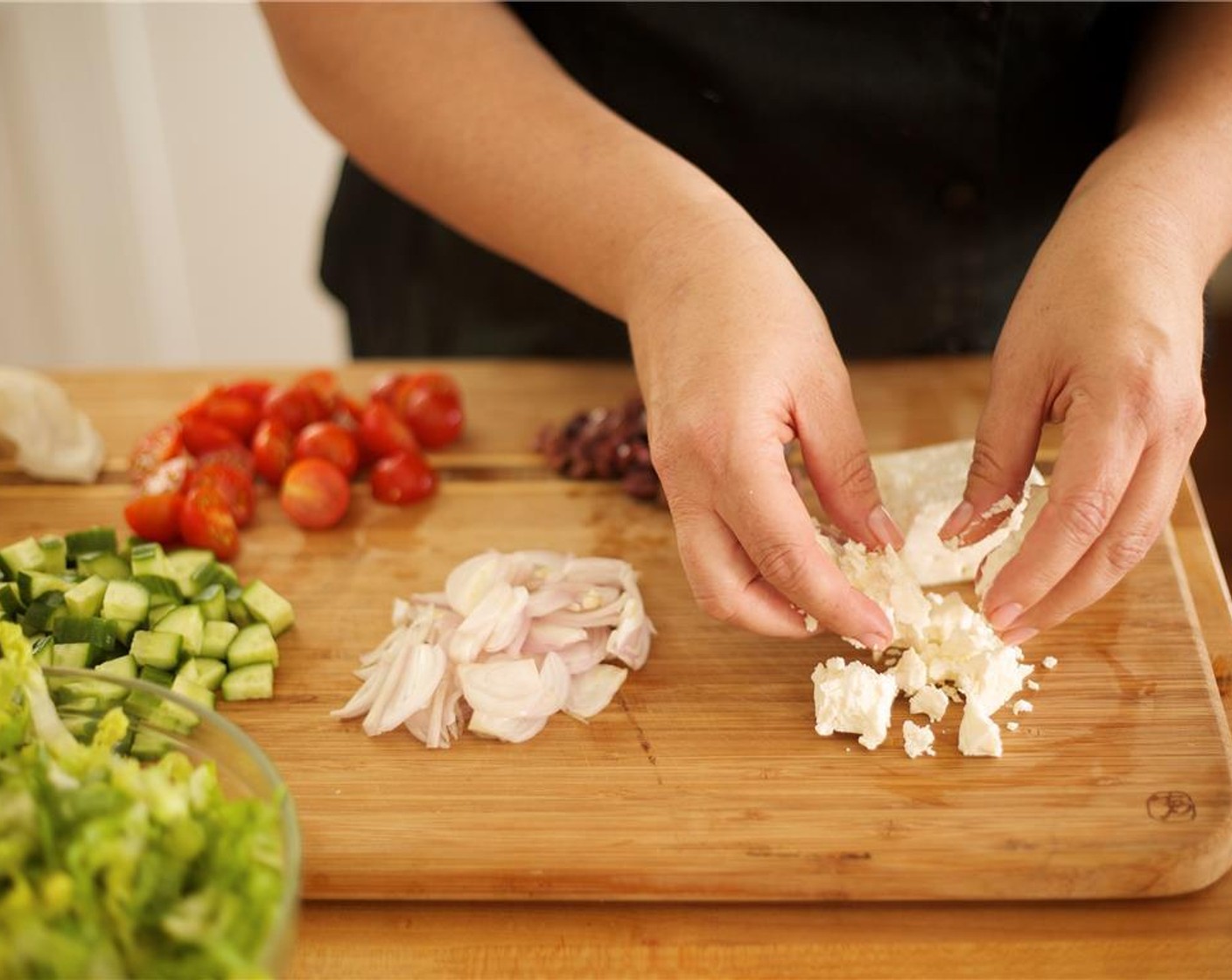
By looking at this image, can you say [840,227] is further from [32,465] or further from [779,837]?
[32,465]

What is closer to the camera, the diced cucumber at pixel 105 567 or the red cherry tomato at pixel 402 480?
the diced cucumber at pixel 105 567

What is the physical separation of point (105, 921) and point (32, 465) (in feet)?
4.75

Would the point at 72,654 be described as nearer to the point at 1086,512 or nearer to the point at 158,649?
the point at 158,649

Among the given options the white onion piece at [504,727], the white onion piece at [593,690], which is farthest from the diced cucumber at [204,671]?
the white onion piece at [593,690]

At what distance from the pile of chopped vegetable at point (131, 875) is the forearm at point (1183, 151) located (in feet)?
4.48

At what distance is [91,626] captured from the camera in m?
1.87

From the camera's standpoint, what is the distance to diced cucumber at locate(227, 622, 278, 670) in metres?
1.88

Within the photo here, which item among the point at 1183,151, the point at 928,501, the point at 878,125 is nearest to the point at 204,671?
the point at 928,501

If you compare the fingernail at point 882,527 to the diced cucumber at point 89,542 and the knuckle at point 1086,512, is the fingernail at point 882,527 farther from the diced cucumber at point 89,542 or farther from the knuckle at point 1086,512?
the diced cucumber at point 89,542

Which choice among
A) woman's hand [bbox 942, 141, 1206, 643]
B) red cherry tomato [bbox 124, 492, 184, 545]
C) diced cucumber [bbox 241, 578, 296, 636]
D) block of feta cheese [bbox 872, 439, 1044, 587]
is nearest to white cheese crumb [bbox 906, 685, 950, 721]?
woman's hand [bbox 942, 141, 1206, 643]

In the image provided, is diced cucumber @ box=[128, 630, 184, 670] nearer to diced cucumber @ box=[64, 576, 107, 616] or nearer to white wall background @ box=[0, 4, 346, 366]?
diced cucumber @ box=[64, 576, 107, 616]

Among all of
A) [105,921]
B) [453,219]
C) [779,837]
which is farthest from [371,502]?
[105,921]

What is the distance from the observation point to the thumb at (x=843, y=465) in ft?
5.67

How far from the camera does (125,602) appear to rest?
1.92 meters
